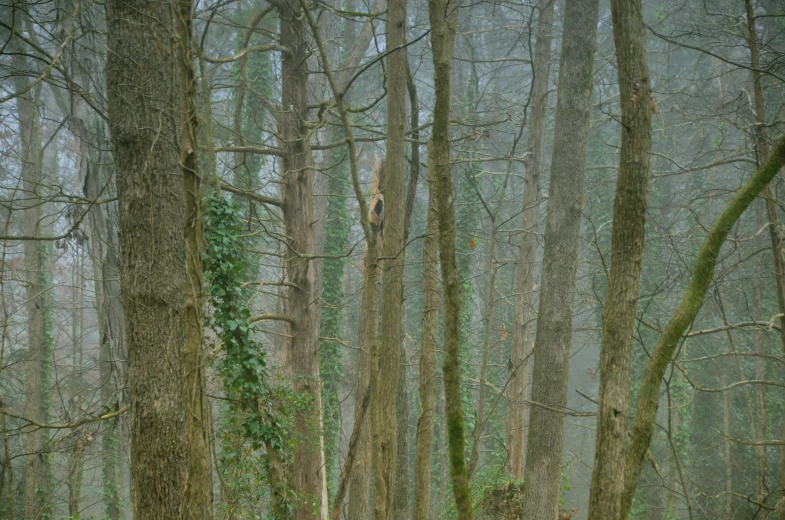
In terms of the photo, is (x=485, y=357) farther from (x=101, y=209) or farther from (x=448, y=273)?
(x=101, y=209)

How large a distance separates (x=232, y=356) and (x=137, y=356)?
2659 mm

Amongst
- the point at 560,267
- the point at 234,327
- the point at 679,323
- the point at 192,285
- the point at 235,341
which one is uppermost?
the point at 560,267

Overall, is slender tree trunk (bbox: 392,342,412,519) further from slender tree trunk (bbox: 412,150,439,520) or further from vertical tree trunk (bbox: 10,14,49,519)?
vertical tree trunk (bbox: 10,14,49,519)

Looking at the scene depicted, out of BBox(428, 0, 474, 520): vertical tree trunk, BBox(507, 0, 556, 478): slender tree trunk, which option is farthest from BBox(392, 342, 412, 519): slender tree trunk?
BBox(507, 0, 556, 478): slender tree trunk

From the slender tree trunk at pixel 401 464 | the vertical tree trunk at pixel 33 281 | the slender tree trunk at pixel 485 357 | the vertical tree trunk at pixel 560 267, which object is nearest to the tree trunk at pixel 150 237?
the slender tree trunk at pixel 485 357

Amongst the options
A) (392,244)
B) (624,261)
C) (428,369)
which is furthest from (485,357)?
(624,261)

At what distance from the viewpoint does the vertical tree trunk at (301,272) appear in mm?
8281

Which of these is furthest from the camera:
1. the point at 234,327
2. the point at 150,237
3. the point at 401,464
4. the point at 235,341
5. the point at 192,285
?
the point at 401,464

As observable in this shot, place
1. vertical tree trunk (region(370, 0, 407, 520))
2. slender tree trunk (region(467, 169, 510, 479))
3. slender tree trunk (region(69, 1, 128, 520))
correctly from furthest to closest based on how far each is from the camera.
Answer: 1. slender tree trunk (region(69, 1, 128, 520))
2. slender tree trunk (region(467, 169, 510, 479))
3. vertical tree trunk (region(370, 0, 407, 520))

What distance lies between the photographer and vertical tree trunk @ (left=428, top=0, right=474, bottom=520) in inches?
156

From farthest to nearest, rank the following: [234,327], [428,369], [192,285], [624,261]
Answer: [234,327], [428,369], [624,261], [192,285]

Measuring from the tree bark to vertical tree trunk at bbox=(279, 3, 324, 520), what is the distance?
503cm

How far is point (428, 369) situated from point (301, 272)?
282cm

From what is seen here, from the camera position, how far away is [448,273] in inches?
159
